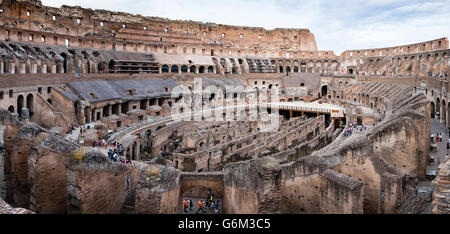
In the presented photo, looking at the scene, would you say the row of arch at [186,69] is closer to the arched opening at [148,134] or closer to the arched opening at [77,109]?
the arched opening at [148,134]

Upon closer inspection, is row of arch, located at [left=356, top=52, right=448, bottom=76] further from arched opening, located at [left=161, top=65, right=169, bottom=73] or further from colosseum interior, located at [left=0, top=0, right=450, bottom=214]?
arched opening, located at [left=161, top=65, right=169, bottom=73]

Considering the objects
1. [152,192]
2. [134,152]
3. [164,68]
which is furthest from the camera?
[164,68]

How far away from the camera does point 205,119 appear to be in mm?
33281

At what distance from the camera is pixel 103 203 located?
10312 millimetres

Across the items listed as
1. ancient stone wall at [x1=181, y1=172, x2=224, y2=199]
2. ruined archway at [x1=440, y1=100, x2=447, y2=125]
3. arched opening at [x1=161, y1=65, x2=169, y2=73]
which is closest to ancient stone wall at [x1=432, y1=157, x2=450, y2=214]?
ancient stone wall at [x1=181, y1=172, x2=224, y2=199]

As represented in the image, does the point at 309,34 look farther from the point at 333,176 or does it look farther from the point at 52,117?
the point at 333,176

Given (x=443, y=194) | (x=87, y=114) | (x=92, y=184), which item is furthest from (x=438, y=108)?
(x=87, y=114)

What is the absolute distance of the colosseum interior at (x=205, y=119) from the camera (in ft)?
34.2

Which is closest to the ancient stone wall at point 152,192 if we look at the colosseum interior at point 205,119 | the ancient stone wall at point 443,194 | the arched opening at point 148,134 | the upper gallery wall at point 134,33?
the colosseum interior at point 205,119

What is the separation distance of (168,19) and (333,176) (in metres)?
48.0

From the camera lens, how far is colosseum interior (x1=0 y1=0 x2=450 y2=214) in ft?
34.2

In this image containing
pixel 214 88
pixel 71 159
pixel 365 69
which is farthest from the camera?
pixel 365 69

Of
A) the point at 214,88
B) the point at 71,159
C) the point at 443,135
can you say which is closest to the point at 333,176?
the point at 71,159

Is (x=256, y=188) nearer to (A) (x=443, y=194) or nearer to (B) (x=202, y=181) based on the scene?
(B) (x=202, y=181)
